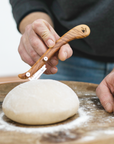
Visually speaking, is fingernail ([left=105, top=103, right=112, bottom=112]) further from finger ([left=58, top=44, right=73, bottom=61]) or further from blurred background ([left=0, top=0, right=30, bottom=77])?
blurred background ([left=0, top=0, right=30, bottom=77])

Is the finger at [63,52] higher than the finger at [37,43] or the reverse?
the reverse

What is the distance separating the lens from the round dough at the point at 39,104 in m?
0.51

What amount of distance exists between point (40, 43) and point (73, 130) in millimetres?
389

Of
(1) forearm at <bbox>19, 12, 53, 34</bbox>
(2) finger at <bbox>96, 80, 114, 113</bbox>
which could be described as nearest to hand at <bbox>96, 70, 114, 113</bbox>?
(2) finger at <bbox>96, 80, 114, 113</bbox>

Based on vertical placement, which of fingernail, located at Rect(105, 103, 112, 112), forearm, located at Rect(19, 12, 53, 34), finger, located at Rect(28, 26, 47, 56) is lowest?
fingernail, located at Rect(105, 103, 112, 112)

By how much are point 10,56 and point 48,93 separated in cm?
299

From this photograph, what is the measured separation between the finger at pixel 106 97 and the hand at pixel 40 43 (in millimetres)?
192

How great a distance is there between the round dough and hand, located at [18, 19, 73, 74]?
Result: 0.16 metres

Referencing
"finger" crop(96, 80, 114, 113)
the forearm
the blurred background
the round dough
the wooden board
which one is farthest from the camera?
the blurred background

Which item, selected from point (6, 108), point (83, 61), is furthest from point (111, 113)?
point (83, 61)

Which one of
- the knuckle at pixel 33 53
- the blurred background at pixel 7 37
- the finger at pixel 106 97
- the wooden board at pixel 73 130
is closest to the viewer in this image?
the wooden board at pixel 73 130

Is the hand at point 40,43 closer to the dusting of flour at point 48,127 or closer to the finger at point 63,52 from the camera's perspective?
the finger at point 63,52

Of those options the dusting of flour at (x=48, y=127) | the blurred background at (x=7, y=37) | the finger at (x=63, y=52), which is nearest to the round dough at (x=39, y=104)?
the dusting of flour at (x=48, y=127)

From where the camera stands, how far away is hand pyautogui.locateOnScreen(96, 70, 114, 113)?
614 mm
